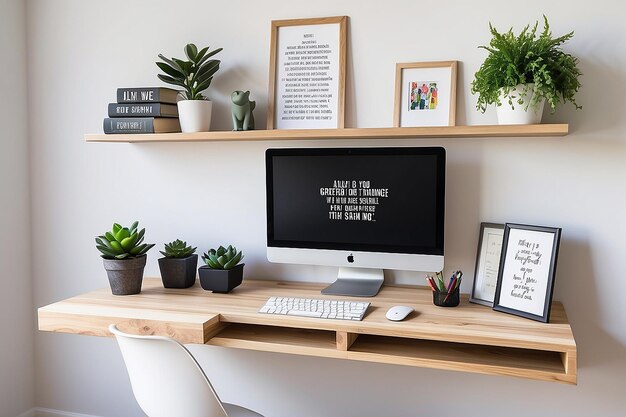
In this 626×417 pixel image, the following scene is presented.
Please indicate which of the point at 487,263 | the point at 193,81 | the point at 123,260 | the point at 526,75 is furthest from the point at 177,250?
the point at 526,75

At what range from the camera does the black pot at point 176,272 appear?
7.67 ft

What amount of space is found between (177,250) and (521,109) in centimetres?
137

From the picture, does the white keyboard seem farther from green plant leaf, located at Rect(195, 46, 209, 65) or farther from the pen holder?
green plant leaf, located at Rect(195, 46, 209, 65)

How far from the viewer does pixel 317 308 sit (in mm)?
1951

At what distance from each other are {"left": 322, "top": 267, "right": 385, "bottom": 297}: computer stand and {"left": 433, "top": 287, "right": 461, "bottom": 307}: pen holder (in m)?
0.23

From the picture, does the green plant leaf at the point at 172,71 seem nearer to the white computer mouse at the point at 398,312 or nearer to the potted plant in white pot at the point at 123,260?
the potted plant in white pot at the point at 123,260

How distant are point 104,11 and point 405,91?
136 cm

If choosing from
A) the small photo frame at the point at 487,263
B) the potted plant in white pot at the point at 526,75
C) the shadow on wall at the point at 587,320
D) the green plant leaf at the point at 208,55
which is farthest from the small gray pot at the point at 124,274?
the shadow on wall at the point at 587,320

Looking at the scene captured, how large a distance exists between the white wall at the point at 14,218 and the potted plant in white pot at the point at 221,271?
1.00 meters

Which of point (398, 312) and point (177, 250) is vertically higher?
point (177, 250)

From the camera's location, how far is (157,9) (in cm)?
252

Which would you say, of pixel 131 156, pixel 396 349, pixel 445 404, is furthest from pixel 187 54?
pixel 445 404

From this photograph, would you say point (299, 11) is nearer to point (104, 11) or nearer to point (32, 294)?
point (104, 11)

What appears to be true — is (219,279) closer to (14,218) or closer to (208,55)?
(208,55)
